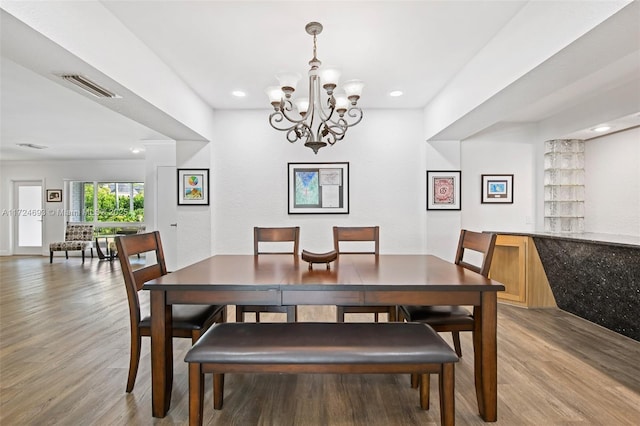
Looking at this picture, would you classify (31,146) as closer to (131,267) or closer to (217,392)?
(131,267)

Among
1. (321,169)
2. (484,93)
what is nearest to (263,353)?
(484,93)

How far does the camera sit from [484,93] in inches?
110

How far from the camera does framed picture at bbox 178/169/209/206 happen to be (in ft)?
14.3

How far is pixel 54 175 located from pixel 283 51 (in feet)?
28.2

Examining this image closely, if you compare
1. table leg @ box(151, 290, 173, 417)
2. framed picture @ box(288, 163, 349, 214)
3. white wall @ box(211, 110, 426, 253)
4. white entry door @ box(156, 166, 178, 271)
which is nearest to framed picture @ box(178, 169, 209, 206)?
white wall @ box(211, 110, 426, 253)

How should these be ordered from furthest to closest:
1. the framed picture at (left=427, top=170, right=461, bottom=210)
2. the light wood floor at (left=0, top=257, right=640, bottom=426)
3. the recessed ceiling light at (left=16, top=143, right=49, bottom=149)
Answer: the recessed ceiling light at (left=16, top=143, right=49, bottom=149) → the framed picture at (left=427, top=170, right=461, bottom=210) → the light wood floor at (left=0, top=257, right=640, bottom=426)

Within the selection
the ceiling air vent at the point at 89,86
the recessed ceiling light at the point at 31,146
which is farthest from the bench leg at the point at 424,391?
the recessed ceiling light at the point at 31,146

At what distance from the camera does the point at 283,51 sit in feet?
9.19

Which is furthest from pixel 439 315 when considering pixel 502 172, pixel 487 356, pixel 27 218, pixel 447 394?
pixel 27 218

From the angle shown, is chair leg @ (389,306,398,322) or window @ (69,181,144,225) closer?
chair leg @ (389,306,398,322)

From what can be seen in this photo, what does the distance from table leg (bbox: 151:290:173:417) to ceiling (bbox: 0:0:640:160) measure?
5.18ft

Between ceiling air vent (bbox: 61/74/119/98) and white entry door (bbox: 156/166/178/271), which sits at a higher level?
ceiling air vent (bbox: 61/74/119/98)

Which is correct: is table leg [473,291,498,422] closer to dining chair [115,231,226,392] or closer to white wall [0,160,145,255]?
dining chair [115,231,226,392]

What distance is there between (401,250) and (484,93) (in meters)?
2.23
